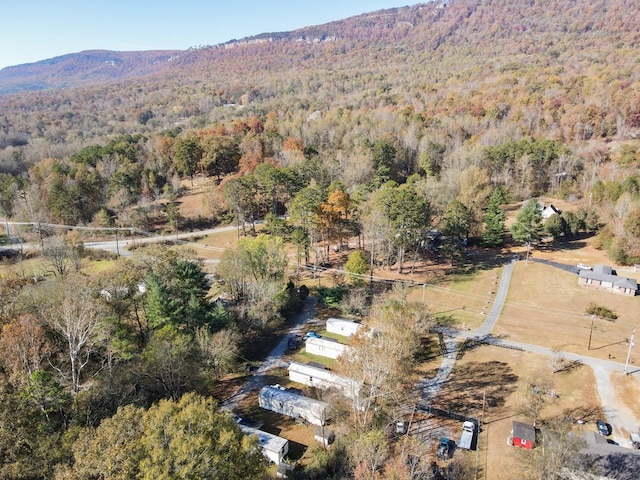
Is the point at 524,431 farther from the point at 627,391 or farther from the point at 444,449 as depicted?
the point at 627,391

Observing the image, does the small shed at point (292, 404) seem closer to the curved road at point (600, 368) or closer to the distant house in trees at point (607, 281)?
the curved road at point (600, 368)

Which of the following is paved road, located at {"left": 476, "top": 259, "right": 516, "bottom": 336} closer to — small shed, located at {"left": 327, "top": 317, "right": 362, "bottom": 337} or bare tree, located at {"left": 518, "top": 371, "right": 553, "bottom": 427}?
bare tree, located at {"left": 518, "top": 371, "right": 553, "bottom": 427}

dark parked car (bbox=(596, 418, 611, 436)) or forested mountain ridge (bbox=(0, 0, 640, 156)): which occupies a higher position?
forested mountain ridge (bbox=(0, 0, 640, 156))

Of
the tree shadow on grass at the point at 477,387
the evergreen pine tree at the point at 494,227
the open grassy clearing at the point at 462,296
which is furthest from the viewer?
the evergreen pine tree at the point at 494,227

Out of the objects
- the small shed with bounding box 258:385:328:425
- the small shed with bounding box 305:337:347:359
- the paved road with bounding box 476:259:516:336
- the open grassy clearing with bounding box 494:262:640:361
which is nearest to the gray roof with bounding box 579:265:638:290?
the open grassy clearing with bounding box 494:262:640:361

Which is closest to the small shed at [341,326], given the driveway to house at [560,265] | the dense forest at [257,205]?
the dense forest at [257,205]

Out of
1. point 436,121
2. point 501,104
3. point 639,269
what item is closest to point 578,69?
point 501,104

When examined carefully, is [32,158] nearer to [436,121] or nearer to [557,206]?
[436,121]
